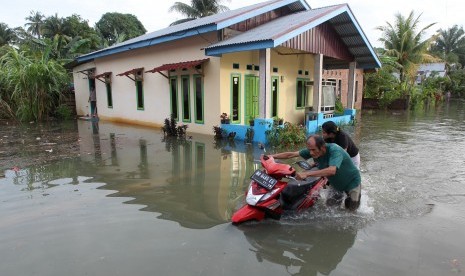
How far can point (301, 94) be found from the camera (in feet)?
52.0

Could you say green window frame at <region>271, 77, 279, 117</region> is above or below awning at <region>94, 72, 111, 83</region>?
below

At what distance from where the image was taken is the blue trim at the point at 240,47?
9517 millimetres

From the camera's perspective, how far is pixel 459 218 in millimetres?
4668

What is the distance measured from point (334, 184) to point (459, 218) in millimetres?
1821

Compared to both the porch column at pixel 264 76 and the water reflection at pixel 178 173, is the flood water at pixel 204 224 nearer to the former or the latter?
the water reflection at pixel 178 173

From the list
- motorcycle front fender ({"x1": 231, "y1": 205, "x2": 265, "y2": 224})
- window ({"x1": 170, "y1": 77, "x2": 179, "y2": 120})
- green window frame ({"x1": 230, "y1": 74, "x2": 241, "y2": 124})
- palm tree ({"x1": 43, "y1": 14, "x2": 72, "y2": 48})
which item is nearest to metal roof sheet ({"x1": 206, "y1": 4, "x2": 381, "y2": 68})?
green window frame ({"x1": 230, "y1": 74, "x2": 241, "y2": 124})

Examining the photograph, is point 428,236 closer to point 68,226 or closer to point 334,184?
point 334,184

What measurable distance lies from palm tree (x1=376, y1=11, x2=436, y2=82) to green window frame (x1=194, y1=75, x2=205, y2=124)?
2021 centimetres

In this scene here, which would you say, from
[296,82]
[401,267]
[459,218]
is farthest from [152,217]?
[296,82]

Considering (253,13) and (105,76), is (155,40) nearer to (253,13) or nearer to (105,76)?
(253,13)

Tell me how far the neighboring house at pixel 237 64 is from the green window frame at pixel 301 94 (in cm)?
5

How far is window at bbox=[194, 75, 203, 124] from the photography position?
12332mm

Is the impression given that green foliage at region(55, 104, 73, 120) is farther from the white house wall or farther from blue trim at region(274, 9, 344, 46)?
blue trim at region(274, 9, 344, 46)

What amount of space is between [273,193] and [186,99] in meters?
9.45
